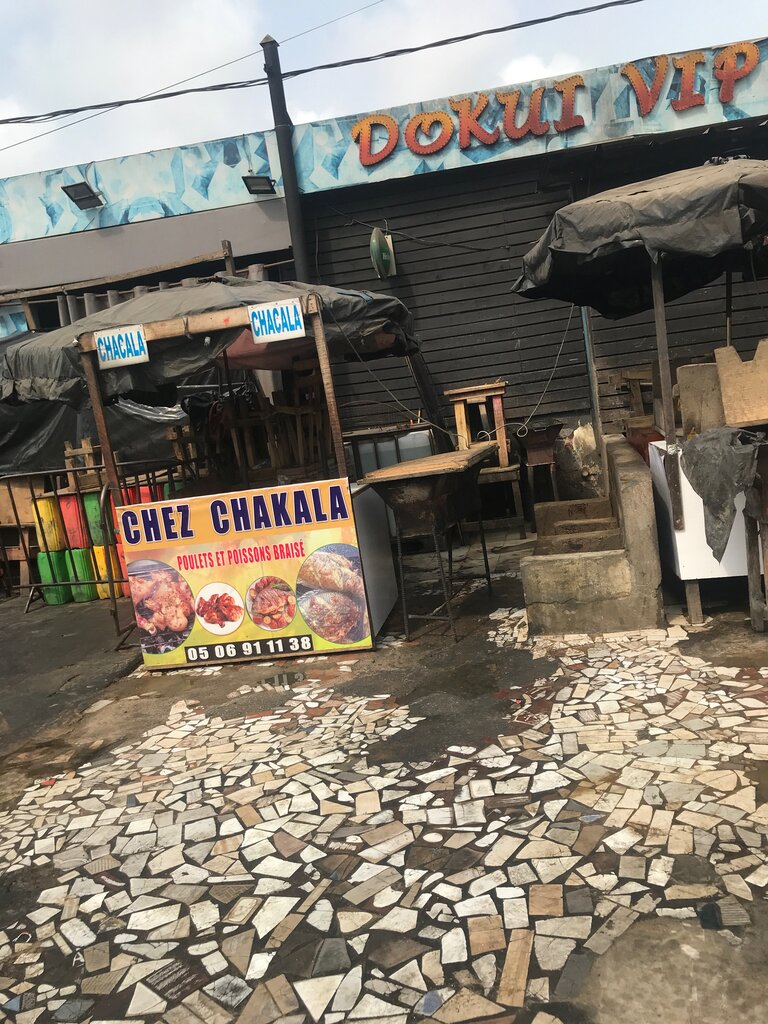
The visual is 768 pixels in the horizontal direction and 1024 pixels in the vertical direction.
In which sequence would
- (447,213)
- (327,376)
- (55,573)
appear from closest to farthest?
(327,376), (55,573), (447,213)

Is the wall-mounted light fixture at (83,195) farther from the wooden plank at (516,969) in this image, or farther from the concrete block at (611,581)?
the wooden plank at (516,969)

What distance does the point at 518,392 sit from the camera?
11086 millimetres

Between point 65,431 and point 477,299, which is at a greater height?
point 477,299

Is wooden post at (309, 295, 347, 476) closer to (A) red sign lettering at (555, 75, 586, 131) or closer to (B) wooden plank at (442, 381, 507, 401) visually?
(B) wooden plank at (442, 381, 507, 401)

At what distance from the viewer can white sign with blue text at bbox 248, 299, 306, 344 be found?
588cm

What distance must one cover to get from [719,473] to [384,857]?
3.25 meters

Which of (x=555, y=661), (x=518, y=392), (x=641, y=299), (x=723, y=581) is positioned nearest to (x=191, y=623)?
(x=555, y=661)

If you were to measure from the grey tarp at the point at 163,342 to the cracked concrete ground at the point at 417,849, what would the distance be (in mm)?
3047

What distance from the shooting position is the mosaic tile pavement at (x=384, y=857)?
8.00ft

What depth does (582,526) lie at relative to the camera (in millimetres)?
6484

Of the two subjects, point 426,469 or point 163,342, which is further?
point 163,342

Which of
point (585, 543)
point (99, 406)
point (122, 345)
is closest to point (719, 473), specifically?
point (585, 543)

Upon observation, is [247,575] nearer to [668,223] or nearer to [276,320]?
[276,320]

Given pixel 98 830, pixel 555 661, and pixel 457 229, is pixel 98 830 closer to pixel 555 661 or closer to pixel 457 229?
pixel 555 661
